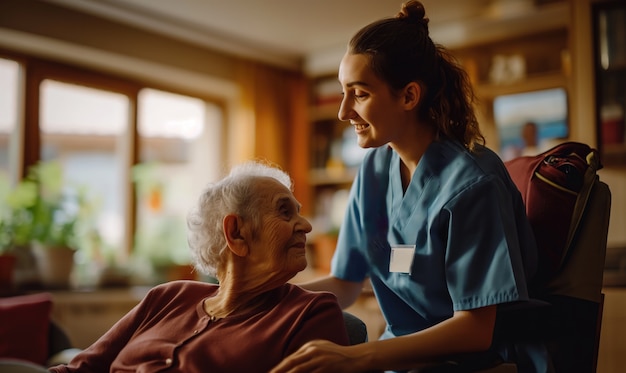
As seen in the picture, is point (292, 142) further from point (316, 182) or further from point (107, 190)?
point (107, 190)

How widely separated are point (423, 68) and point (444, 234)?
0.37 m

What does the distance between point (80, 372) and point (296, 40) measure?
4.10 meters

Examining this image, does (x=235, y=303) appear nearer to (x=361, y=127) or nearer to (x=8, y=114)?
(x=361, y=127)

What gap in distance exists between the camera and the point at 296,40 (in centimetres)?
539

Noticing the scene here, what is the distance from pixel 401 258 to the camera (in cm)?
154

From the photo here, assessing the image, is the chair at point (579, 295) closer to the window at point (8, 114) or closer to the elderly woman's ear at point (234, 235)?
the elderly woman's ear at point (234, 235)

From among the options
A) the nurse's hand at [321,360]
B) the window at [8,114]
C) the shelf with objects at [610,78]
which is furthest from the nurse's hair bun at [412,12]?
the window at [8,114]

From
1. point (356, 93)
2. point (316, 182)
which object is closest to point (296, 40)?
point (316, 182)

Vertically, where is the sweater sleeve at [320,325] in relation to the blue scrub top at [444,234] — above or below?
below

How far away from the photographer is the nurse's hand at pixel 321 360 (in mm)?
1191

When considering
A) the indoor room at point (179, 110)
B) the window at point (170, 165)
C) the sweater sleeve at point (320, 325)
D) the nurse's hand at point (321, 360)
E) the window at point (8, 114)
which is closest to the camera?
the nurse's hand at point (321, 360)

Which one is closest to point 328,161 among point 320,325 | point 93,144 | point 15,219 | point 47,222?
point 93,144

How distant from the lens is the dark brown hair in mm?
1527

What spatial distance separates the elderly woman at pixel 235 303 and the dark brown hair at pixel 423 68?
1.17 feet
